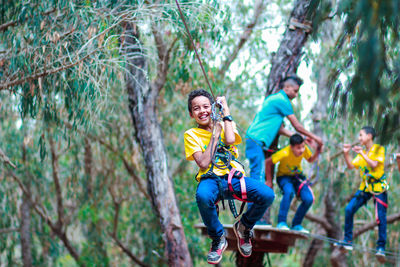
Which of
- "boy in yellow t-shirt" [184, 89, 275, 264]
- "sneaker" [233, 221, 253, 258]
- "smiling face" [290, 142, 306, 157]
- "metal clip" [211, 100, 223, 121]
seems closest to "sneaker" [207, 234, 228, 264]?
"boy in yellow t-shirt" [184, 89, 275, 264]

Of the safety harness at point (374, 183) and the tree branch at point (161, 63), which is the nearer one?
the safety harness at point (374, 183)

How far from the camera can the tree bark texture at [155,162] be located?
659 centimetres

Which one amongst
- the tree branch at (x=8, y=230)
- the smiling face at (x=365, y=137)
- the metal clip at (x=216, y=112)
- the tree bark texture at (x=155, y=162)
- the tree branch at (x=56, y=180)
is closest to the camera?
the metal clip at (x=216, y=112)

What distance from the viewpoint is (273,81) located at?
6.34 m

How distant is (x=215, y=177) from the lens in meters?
3.57

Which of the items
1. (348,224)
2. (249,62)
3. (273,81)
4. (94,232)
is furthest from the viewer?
(94,232)

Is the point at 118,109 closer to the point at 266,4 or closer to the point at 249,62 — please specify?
the point at 249,62

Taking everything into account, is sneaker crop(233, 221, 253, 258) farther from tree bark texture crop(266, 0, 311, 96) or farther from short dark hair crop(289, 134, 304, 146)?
tree bark texture crop(266, 0, 311, 96)

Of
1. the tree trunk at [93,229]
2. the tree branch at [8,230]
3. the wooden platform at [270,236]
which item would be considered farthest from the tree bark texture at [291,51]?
the tree branch at [8,230]

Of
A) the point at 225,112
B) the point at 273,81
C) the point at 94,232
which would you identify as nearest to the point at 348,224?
the point at 273,81

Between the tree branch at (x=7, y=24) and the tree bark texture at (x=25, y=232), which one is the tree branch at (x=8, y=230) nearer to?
the tree bark texture at (x=25, y=232)

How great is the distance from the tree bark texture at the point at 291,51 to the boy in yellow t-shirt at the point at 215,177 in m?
2.75

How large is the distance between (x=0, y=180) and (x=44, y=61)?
422 cm

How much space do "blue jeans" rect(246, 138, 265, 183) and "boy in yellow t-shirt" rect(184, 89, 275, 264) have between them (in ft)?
4.61
